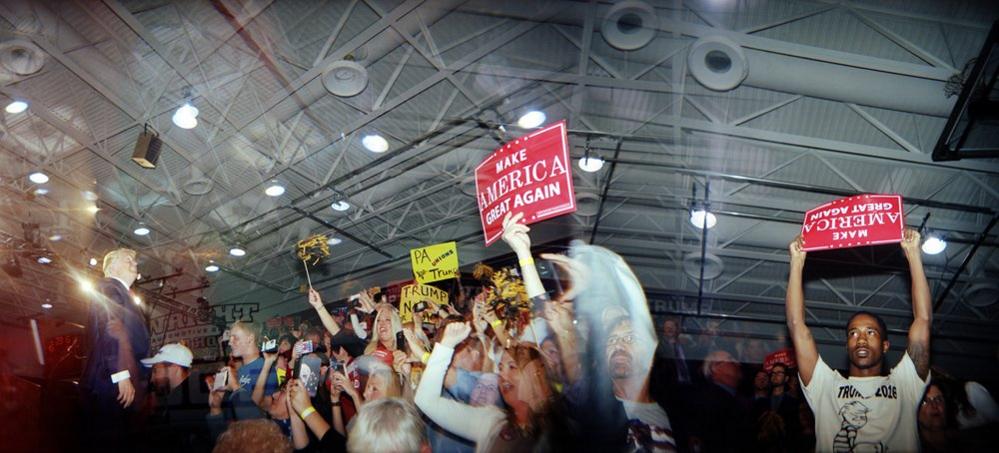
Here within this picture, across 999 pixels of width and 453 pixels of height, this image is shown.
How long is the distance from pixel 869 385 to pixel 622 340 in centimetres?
174

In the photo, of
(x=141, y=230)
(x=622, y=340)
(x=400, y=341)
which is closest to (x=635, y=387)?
(x=622, y=340)

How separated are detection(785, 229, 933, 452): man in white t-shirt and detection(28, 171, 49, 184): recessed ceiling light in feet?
38.9

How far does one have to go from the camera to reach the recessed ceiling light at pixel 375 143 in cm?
894

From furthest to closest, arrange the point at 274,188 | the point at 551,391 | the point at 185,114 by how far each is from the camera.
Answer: the point at 274,188, the point at 185,114, the point at 551,391

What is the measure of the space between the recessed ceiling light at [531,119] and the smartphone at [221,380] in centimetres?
496

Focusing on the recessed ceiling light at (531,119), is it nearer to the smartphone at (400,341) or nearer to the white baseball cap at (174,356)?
the smartphone at (400,341)

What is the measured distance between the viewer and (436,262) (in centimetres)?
593

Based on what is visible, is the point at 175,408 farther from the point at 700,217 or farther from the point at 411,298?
the point at 700,217

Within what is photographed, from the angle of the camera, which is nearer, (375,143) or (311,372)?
(311,372)

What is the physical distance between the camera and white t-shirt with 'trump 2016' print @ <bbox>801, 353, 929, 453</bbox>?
3483 millimetres

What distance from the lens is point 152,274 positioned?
11.6 m

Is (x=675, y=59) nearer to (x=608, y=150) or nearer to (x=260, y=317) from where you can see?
(x=608, y=150)

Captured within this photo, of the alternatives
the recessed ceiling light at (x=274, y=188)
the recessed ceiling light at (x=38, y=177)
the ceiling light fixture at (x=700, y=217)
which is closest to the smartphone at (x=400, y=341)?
the ceiling light fixture at (x=700, y=217)

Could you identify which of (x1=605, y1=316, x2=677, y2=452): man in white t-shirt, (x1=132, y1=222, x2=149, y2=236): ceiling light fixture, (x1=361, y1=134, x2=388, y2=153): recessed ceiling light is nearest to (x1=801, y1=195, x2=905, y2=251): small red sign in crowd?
(x1=605, y1=316, x2=677, y2=452): man in white t-shirt
